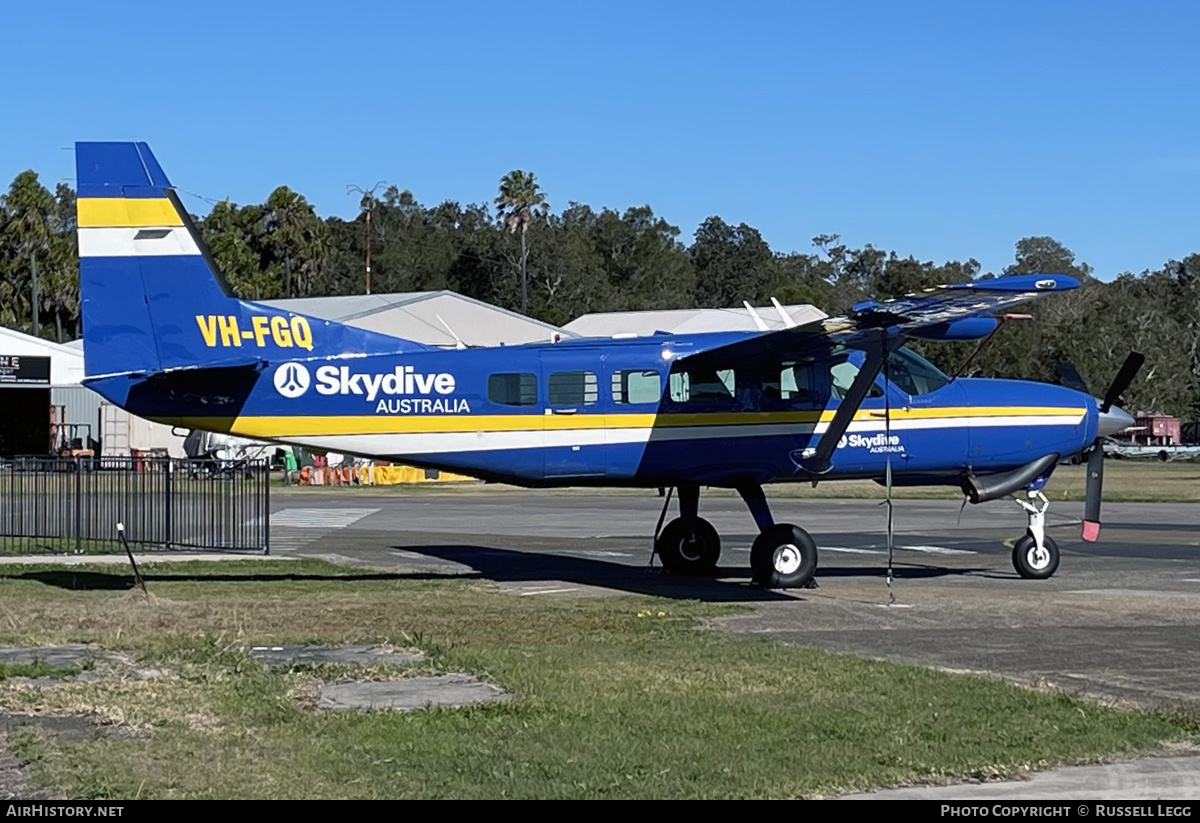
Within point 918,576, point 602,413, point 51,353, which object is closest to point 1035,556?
point 918,576

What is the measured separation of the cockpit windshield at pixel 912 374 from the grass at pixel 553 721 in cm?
615

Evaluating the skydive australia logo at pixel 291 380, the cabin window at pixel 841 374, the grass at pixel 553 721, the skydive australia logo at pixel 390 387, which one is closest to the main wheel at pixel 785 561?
the cabin window at pixel 841 374

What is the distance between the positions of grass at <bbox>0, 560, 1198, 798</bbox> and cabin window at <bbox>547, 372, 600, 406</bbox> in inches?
176

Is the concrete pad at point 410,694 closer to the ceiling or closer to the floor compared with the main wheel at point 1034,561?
closer to the floor

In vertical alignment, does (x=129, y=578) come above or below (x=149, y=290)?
below

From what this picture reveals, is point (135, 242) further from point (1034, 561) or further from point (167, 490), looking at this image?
point (1034, 561)

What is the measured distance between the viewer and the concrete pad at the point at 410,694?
1054 centimetres

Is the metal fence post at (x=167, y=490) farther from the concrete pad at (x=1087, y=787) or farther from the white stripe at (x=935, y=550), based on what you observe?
the concrete pad at (x=1087, y=787)

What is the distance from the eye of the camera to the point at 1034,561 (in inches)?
798

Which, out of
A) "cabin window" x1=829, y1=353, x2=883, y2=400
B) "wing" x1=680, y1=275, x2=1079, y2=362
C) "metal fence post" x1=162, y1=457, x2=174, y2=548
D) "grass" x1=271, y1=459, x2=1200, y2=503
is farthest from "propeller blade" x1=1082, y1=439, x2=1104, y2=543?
"grass" x1=271, y1=459, x2=1200, y2=503

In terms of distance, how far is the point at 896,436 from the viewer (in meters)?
19.7

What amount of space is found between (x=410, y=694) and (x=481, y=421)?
8.14 meters
